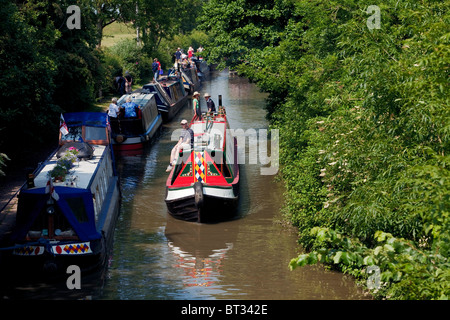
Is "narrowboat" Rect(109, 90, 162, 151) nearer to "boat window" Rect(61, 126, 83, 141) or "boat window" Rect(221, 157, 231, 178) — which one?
"boat window" Rect(61, 126, 83, 141)

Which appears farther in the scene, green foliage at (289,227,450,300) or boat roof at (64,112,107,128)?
boat roof at (64,112,107,128)

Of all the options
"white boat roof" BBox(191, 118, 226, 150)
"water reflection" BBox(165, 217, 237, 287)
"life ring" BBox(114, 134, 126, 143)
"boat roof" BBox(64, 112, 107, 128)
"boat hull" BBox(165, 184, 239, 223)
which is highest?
"boat roof" BBox(64, 112, 107, 128)

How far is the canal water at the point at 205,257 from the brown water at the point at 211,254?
0.06 feet

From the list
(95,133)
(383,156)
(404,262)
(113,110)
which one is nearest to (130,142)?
(113,110)

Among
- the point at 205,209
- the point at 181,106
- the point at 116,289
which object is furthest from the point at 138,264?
the point at 181,106

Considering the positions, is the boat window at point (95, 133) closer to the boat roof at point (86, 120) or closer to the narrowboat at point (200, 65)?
the boat roof at point (86, 120)

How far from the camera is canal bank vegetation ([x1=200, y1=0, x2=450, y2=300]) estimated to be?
659cm

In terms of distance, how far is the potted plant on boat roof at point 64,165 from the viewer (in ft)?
41.8

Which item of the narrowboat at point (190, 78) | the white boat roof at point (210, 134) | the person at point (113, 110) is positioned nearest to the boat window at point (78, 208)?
the white boat roof at point (210, 134)

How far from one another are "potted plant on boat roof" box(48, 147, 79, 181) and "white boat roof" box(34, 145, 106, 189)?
13 cm

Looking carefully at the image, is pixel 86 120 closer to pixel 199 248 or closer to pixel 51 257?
pixel 199 248

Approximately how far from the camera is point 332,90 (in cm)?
1282

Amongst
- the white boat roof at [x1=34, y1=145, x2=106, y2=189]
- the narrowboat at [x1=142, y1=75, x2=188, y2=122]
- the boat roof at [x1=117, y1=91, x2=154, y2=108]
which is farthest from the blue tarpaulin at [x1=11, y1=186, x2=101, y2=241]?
the narrowboat at [x1=142, y1=75, x2=188, y2=122]

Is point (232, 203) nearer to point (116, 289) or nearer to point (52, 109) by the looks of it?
point (116, 289)
